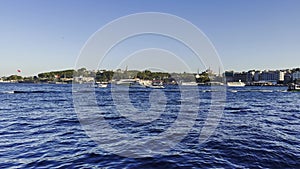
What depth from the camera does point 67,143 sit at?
14.4 m

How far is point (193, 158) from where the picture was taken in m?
11.9

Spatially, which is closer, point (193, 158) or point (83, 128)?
point (193, 158)

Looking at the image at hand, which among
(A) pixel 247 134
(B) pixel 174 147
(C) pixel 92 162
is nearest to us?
(C) pixel 92 162

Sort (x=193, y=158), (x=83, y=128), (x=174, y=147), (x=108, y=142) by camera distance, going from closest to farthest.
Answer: (x=193, y=158) → (x=174, y=147) → (x=108, y=142) → (x=83, y=128)

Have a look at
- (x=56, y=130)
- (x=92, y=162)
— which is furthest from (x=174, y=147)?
(x=56, y=130)

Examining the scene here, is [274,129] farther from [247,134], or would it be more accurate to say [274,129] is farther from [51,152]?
[51,152]

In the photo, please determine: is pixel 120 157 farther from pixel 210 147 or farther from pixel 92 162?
pixel 210 147

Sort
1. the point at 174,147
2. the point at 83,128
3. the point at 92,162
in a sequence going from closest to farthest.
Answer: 1. the point at 92,162
2. the point at 174,147
3. the point at 83,128

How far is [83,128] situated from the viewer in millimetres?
19375

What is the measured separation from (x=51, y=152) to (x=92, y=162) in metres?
2.86

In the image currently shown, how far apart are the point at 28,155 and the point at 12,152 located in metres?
1.13

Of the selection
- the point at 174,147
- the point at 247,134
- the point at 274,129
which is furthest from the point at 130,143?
the point at 274,129

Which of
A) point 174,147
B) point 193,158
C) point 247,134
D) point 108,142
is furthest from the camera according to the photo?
point 247,134

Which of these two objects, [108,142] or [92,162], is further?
[108,142]
